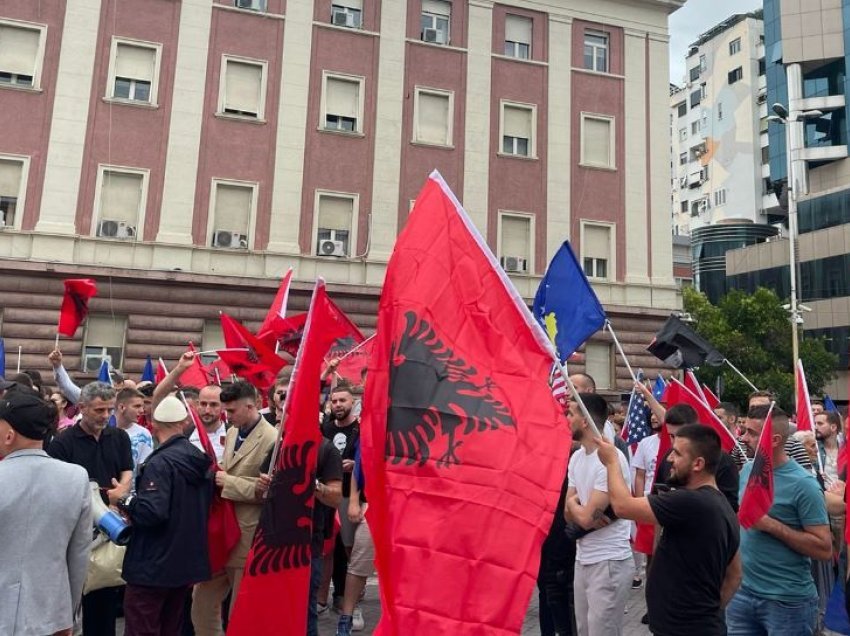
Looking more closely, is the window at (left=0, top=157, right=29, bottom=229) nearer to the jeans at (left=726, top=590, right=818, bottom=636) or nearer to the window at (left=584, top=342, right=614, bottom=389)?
the window at (left=584, top=342, right=614, bottom=389)

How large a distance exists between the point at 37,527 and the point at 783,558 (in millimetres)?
3978

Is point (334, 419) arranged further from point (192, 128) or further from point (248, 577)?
point (192, 128)

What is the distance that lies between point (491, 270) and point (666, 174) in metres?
21.4

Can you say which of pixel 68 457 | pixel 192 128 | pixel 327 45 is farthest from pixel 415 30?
pixel 68 457

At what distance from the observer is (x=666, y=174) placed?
77.0 feet

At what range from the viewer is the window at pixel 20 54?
18.2 metres

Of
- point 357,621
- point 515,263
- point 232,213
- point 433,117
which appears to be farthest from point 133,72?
point 357,621

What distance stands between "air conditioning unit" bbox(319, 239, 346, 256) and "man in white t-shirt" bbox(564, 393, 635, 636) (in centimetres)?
1550

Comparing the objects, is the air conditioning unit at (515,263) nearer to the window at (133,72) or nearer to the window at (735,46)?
the window at (133,72)

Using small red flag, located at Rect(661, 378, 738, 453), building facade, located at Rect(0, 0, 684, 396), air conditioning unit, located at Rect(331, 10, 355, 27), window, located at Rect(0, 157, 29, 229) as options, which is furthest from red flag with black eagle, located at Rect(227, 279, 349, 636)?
air conditioning unit, located at Rect(331, 10, 355, 27)

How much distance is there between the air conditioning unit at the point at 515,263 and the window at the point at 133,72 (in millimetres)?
10020

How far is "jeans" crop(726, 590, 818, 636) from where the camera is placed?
4355 mm

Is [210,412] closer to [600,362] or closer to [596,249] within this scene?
[600,362]

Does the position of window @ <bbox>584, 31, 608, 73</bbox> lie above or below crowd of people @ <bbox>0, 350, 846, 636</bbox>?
above
